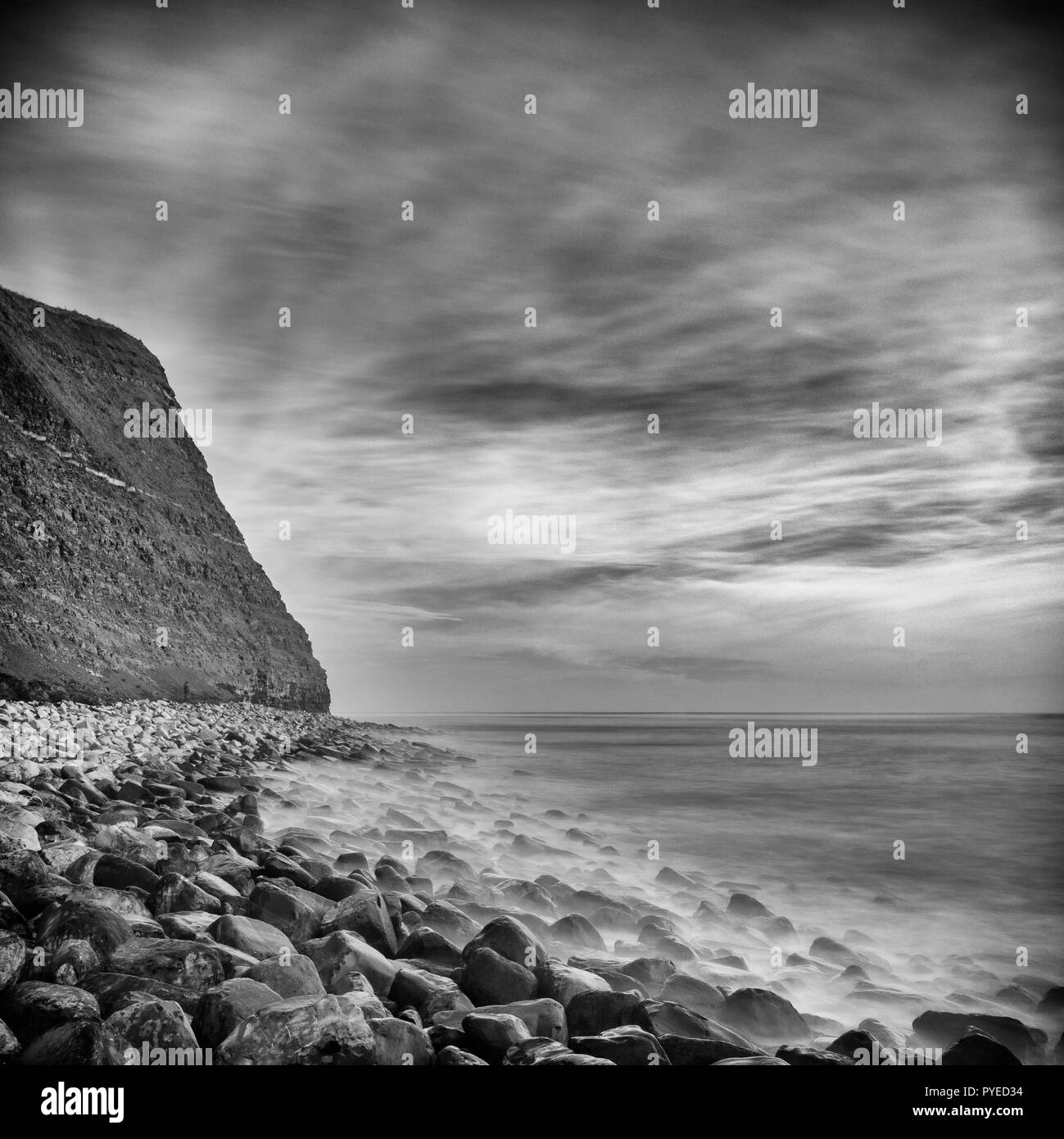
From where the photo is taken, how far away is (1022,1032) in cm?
619

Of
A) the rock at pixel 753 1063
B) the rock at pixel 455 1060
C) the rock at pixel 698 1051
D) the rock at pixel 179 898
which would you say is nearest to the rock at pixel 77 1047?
the rock at pixel 455 1060

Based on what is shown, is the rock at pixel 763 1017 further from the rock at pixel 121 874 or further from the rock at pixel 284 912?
the rock at pixel 121 874

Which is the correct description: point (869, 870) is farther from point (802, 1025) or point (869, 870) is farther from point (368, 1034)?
point (368, 1034)

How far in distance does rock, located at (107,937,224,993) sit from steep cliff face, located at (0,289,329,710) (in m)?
16.2

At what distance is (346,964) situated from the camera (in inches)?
204

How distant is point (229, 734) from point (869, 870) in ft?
53.7

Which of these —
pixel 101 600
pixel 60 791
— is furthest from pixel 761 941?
pixel 101 600

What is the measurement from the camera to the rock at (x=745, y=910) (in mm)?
9474

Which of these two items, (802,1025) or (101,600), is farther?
(101,600)

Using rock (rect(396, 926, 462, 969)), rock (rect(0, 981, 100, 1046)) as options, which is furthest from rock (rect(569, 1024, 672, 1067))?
rock (rect(0, 981, 100, 1046))

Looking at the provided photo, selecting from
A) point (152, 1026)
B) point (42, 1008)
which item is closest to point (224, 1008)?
point (152, 1026)

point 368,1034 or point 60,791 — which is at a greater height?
point 60,791

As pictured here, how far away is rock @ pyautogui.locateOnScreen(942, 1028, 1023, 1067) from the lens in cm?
513

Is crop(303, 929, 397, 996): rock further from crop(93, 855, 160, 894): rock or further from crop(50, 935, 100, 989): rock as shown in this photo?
crop(93, 855, 160, 894): rock
